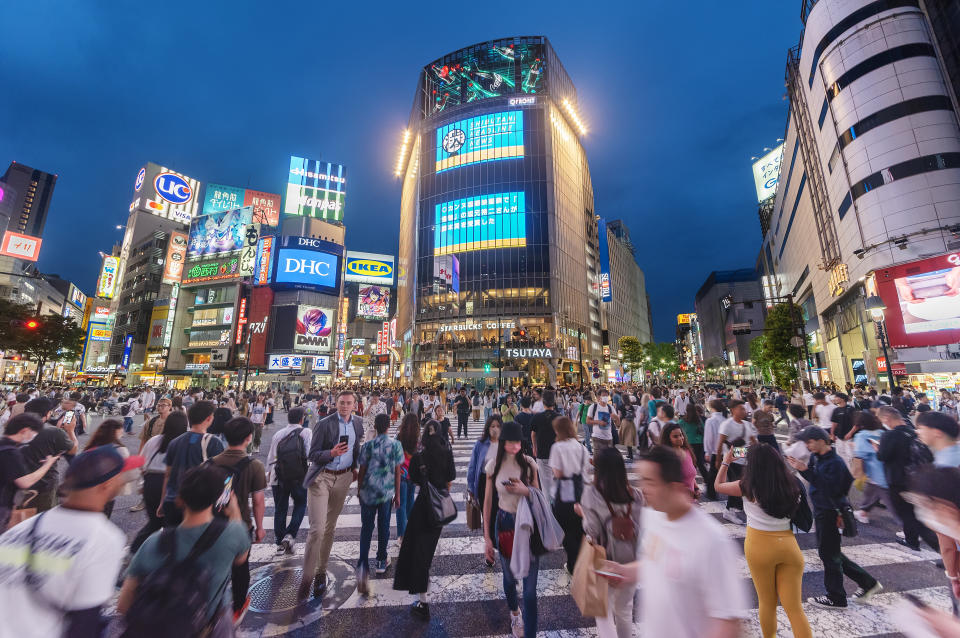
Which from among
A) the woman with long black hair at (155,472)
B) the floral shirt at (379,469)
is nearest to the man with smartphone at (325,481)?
the floral shirt at (379,469)

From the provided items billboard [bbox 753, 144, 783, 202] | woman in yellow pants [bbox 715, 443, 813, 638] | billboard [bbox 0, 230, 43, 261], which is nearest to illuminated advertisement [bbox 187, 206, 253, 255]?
billboard [bbox 0, 230, 43, 261]

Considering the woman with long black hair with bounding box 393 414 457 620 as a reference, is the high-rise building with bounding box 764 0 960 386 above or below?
above

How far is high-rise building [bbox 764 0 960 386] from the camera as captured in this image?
2203 centimetres

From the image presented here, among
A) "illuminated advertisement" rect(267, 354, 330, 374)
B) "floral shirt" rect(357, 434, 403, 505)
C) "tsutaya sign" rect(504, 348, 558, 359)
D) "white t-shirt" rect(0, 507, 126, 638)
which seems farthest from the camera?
"illuminated advertisement" rect(267, 354, 330, 374)

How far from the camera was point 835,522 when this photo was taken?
3922 millimetres

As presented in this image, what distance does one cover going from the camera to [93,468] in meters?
2.07

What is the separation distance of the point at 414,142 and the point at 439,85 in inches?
417

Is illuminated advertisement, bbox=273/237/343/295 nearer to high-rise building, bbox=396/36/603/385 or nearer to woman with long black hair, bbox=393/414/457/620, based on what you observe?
high-rise building, bbox=396/36/603/385

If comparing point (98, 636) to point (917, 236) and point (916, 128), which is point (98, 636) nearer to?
point (917, 236)

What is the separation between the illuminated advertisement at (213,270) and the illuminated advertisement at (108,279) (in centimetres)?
2344

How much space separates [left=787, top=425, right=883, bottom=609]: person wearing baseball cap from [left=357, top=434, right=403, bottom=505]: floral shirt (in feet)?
15.6

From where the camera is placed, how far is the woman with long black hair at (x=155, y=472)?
4527 mm

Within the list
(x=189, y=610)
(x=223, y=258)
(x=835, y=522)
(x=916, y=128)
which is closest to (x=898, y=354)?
(x=916, y=128)

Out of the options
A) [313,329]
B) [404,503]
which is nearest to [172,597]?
[404,503]
